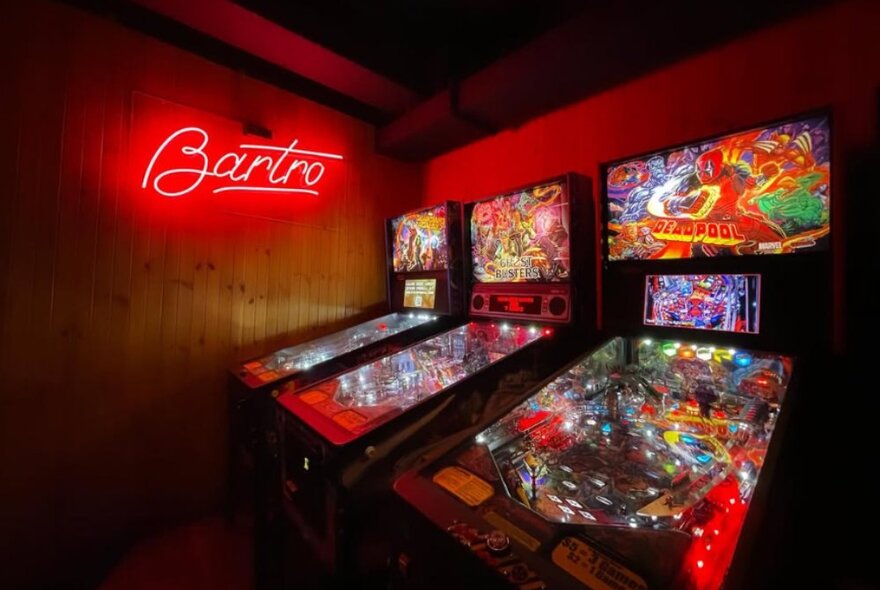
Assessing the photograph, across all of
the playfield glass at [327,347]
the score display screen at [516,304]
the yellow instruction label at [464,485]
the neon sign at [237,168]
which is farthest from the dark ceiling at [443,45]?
the yellow instruction label at [464,485]

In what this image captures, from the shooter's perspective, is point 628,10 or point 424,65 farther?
point 424,65

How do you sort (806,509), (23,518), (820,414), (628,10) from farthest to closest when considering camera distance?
(23,518), (628,10), (820,414), (806,509)

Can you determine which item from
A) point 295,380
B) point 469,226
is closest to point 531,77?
point 469,226

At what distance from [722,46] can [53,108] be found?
3.32 m

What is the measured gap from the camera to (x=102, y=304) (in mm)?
1912

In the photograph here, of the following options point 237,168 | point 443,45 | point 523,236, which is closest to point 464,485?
point 523,236

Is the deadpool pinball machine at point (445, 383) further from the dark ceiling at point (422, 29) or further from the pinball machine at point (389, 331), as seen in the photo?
the dark ceiling at point (422, 29)

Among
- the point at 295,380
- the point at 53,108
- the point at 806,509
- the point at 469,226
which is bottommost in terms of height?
the point at 806,509

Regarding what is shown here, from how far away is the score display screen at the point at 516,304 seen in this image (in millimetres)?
1804

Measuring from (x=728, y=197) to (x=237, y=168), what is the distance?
8.74 ft

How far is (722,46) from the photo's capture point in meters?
1.72

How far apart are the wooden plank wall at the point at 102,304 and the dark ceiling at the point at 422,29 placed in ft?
2.26

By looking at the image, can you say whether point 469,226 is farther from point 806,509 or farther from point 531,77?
point 806,509

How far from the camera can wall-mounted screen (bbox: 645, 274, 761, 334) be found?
3.94 ft
